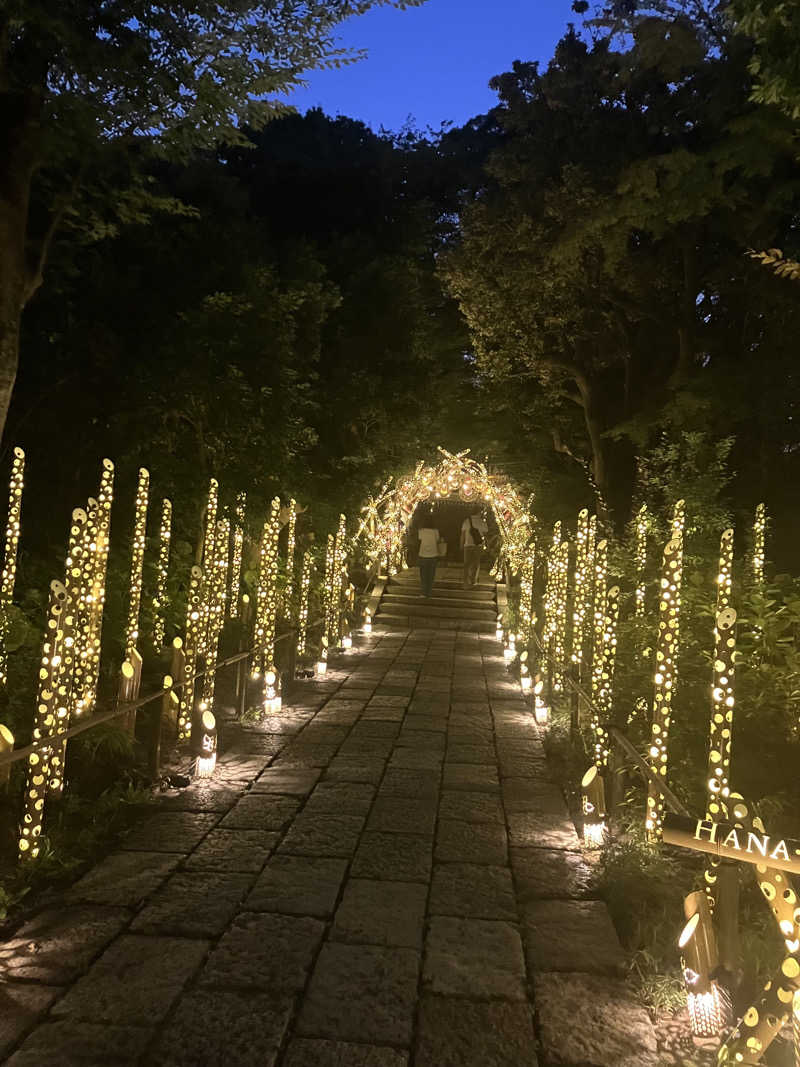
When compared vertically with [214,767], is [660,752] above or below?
above

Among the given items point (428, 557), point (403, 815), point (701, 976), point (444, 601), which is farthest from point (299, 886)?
point (444, 601)

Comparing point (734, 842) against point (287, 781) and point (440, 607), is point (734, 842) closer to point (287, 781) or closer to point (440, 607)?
point (287, 781)

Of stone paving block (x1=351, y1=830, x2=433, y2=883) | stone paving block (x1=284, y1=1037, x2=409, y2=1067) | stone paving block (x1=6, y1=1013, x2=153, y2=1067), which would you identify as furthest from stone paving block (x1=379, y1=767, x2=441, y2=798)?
stone paving block (x1=6, y1=1013, x2=153, y2=1067)

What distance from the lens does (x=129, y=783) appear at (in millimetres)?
4883

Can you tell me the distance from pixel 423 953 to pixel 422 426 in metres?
16.5

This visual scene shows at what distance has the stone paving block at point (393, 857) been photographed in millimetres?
3902

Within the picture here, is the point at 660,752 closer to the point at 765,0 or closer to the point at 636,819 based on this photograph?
the point at 636,819

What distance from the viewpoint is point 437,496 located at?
22156 millimetres

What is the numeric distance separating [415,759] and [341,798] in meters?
1.18

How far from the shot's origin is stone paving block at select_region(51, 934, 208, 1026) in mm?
2623

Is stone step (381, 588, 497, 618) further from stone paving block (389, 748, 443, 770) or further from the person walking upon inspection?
stone paving block (389, 748, 443, 770)

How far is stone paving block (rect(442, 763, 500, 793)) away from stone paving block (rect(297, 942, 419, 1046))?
2.38 meters

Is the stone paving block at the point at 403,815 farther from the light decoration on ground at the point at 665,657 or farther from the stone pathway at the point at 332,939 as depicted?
the light decoration on ground at the point at 665,657

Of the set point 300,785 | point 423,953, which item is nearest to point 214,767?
point 300,785
